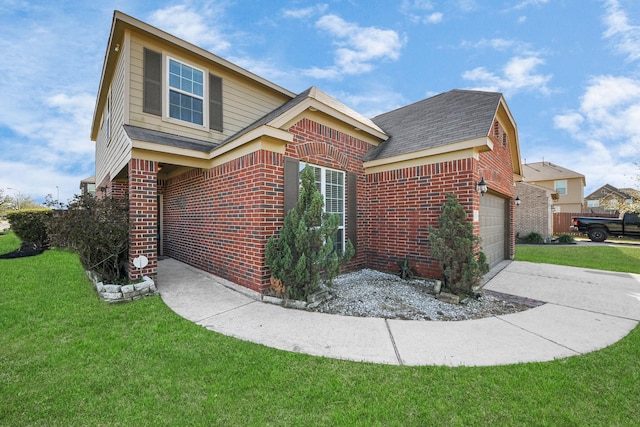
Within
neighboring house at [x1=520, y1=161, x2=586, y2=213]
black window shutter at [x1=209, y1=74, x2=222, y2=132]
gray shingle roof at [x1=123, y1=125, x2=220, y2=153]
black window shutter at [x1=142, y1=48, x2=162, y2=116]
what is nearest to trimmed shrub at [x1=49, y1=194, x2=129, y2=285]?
gray shingle roof at [x1=123, y1=125, x2=220, y2=153]

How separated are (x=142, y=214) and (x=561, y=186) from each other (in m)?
35.5

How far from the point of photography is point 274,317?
398 centimetres

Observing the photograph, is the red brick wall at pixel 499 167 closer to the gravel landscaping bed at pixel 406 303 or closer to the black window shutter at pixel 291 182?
the gravel landscaping bed at pixel 406 303

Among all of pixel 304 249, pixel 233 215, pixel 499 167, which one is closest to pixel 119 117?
pixel 233 215

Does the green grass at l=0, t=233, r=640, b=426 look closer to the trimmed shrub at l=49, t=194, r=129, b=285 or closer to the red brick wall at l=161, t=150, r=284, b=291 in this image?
the trimmed shrub at l=49, t=194, r=129, b=285

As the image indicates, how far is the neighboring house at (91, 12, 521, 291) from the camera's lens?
5.06m

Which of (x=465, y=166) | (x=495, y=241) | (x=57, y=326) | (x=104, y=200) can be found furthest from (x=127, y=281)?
(x=495, y=241)

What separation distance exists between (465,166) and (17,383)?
7.10m

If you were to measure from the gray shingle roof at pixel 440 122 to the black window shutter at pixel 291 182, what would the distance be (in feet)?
8.42

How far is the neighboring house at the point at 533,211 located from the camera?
16.3 m

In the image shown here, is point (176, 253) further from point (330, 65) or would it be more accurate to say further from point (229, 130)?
point (330, 65)

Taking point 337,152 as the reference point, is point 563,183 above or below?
above

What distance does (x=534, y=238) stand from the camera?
1594cm

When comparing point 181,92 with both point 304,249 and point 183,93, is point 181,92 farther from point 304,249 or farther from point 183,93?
point 304,249
